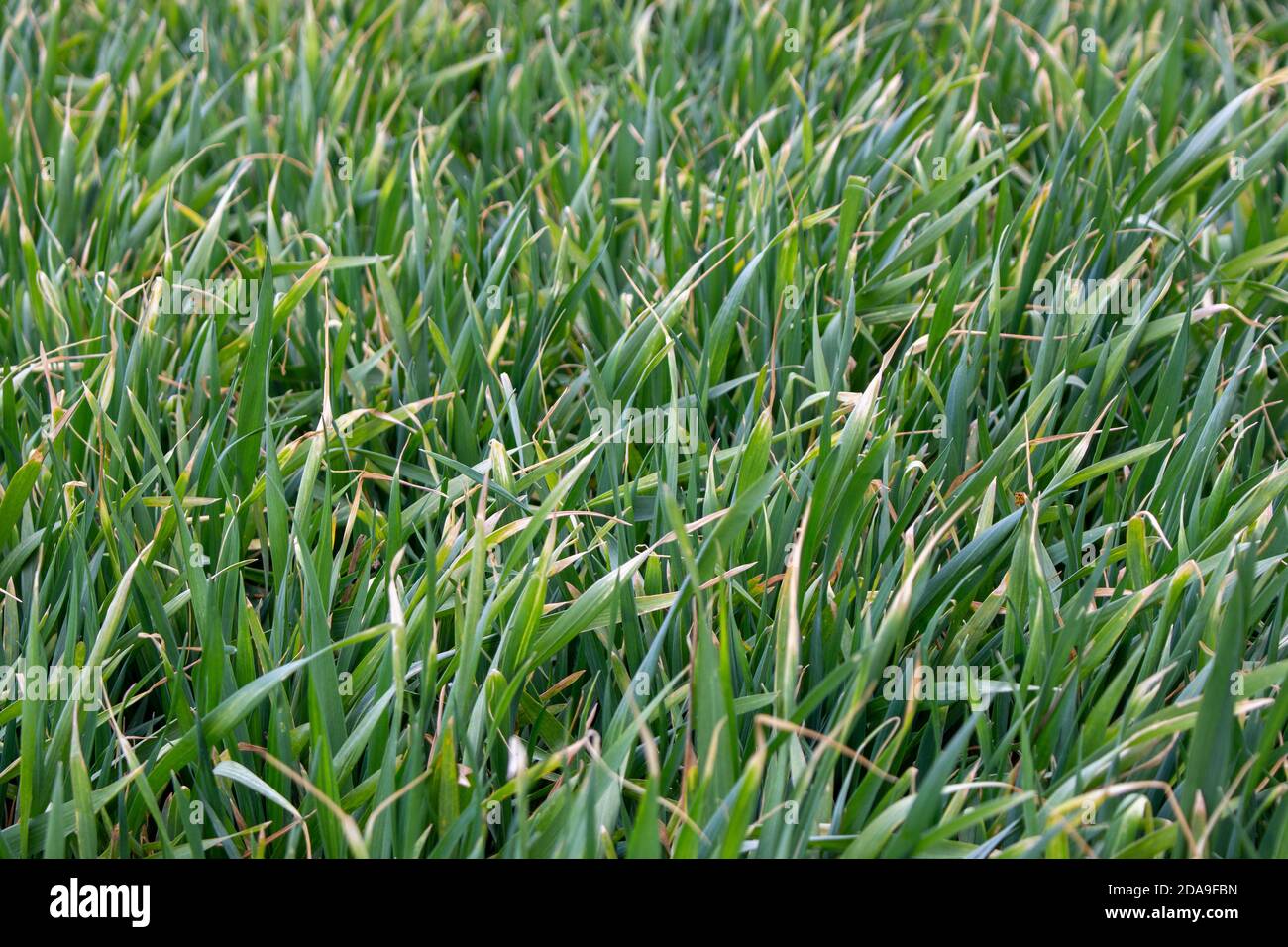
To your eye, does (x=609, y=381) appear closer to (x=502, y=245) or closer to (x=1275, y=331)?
(x=502, y=245)

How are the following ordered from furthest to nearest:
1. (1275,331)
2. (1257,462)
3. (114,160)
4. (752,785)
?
(114,160) < (1275,331) < (1257,462) < (752,785)

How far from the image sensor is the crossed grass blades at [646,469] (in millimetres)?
969

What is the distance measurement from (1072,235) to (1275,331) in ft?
0.96

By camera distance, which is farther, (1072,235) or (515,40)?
(515,40)

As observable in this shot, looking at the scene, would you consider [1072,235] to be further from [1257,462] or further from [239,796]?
[239,796]

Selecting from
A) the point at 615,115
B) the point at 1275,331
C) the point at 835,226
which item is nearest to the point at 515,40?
the point at 615,115

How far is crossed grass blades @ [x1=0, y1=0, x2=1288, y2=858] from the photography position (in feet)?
3.18

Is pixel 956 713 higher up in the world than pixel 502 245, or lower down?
lower down

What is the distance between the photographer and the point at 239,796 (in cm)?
104

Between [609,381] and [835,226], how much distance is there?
513 millimetres

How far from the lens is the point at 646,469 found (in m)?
1.38
